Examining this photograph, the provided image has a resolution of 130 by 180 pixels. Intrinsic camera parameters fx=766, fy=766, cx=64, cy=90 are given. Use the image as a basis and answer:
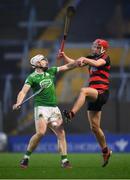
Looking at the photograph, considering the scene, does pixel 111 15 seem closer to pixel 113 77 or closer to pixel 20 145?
pixel 113 77

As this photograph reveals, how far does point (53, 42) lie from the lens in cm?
2319

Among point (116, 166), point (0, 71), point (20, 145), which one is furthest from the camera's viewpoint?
point (0, 71)

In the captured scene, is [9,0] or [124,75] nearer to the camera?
[124,75]

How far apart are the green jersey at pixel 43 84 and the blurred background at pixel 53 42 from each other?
8.40m

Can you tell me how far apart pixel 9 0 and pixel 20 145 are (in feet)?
17.4

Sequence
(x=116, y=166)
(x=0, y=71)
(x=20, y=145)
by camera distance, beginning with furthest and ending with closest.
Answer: (x=0, y=71) → (x=20, y=145) → (x=116, y=166)

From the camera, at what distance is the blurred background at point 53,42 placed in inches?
810

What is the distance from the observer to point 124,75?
2112 centimetres

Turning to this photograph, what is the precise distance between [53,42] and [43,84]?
11.5 meters

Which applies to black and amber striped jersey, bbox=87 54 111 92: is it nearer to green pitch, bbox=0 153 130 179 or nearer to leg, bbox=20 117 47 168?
leg, bbox=20 117 47 168

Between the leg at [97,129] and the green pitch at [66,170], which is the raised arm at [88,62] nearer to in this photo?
the leg at [97,129]

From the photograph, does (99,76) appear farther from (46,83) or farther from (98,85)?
(46,83)

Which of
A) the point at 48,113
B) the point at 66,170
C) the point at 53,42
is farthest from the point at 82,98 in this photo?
the point at 53,42

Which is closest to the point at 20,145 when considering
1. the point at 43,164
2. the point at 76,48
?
the point at 76,48
